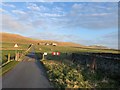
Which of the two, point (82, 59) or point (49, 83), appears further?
point (82, 59)

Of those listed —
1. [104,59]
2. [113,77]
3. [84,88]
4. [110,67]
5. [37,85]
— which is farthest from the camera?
[104,59]

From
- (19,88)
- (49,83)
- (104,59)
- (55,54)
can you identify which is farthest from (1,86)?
(55,54)

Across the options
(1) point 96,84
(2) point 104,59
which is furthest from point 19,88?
(2) point 104,59

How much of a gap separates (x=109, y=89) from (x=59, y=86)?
3106 millimetres

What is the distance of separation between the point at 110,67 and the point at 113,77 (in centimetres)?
302

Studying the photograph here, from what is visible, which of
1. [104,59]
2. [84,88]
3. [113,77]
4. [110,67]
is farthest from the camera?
[104,59]

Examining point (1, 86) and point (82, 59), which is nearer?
point (1, 86)

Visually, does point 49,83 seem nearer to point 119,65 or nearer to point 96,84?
point 96,84

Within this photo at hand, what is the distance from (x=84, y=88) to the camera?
52.6 feet

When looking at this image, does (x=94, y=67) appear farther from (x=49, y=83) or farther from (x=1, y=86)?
(x=1, y=86)

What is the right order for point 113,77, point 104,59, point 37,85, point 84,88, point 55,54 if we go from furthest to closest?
point 55,54
point 104,59
point 113,77
point 37,85
point 84,88

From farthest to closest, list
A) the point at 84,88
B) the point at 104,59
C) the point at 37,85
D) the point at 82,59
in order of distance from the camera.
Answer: the point at 82,59
the point at 104,59
the point at 37,85
the point at 84,88

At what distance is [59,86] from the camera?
55.1ft

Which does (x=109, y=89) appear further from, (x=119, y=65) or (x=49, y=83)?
(x=119, y=65)
